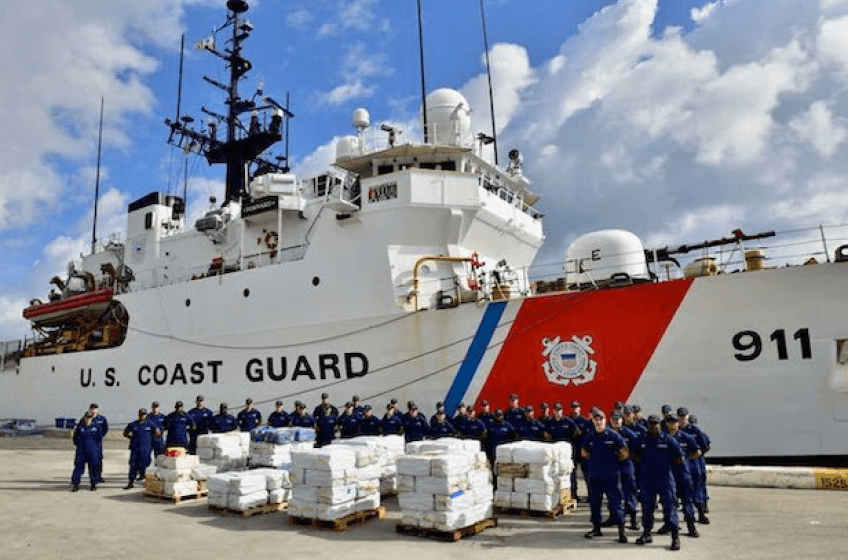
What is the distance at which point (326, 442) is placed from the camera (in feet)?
33.6

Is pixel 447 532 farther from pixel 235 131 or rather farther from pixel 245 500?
pixel 235 131

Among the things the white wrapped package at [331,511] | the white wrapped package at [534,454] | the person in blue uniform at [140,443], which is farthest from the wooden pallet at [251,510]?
the white wrapped package at [534,454]

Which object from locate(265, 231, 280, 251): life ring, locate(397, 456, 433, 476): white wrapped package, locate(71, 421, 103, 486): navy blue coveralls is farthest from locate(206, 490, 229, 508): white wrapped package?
locate(265, 231, 280, 251): life ring

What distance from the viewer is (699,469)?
6.57 metres

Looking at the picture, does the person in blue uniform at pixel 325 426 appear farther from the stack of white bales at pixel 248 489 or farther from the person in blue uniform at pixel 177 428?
the stack of white bales at pixel 248 489

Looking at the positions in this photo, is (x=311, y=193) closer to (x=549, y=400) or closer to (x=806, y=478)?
(x=549, y=400)

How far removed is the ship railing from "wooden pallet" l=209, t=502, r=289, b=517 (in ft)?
57.9

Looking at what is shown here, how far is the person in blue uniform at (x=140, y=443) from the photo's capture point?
950 centimetres

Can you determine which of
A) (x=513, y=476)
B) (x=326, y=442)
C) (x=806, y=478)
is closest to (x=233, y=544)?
(x=513, y=476)

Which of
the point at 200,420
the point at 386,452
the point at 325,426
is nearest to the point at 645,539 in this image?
the point at 386,452

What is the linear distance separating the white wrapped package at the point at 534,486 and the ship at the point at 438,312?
124 inches

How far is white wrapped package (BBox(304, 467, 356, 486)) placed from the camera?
6438mm

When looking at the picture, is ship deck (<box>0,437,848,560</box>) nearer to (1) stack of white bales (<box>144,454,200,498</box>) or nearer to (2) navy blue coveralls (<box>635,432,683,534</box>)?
(1) stack of white bales (<box>144,454,200,498</box>)

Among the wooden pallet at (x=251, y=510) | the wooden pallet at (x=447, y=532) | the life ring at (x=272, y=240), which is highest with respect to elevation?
the life ring at (x=272, y=240)
